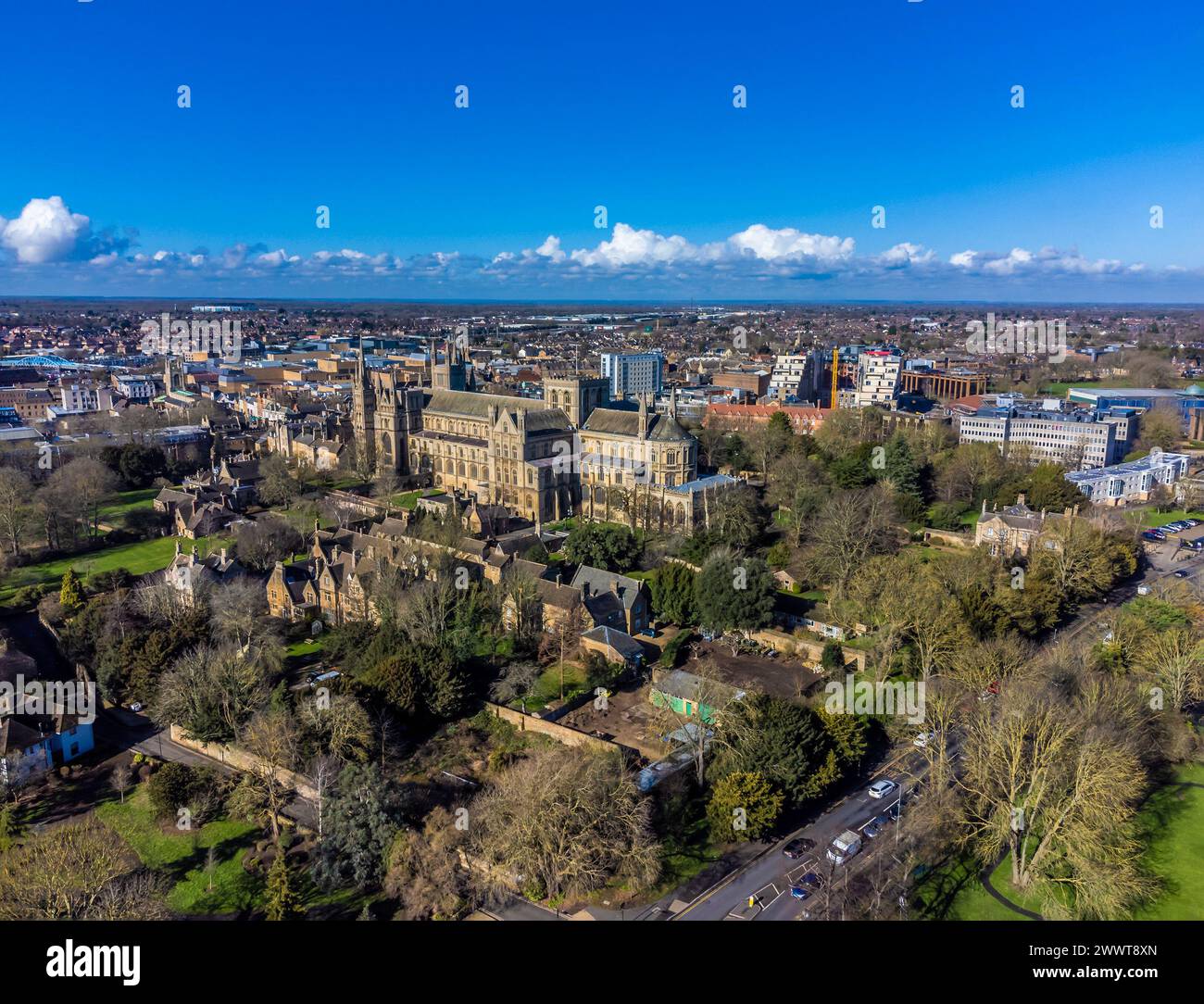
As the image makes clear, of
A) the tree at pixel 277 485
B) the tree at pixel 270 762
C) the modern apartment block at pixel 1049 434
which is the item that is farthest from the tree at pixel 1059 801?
the modern apartment block at pixel 1049 434

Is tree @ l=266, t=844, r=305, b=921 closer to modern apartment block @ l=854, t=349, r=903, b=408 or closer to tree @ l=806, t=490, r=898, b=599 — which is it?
tree @ l=806, t=490, r=898, b=599

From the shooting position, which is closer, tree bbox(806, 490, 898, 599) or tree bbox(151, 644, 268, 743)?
tree bbox(151, 644, 268, 743)

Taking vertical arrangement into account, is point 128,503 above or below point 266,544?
above

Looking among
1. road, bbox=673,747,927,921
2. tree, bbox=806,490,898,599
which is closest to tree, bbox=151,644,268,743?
road, bbox=673,747,927,921

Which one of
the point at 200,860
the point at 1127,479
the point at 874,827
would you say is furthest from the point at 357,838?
the point at 1127,479

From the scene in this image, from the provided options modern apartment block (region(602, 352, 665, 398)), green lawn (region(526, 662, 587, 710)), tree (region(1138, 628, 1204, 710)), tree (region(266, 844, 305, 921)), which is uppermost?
modern apartment block (region(602, 352, 665, 398))

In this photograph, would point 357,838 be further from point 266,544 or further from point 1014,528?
point 1014,528

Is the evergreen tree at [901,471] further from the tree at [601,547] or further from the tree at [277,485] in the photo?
the tree at [277,485]
